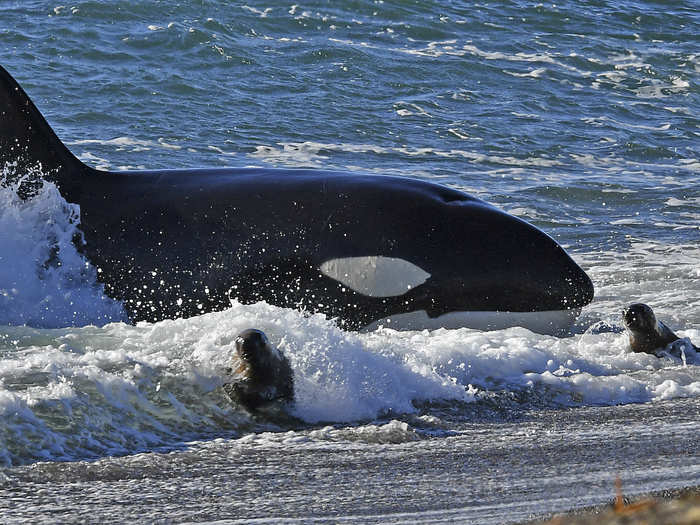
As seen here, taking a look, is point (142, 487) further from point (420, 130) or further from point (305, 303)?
point (420, 130)

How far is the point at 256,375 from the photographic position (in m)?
6.08

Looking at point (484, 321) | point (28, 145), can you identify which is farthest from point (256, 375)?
point (28, 145)

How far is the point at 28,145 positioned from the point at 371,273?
254 centimetres

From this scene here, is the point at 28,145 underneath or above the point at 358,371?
above

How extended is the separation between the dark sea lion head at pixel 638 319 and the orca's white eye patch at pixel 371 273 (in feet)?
4.61

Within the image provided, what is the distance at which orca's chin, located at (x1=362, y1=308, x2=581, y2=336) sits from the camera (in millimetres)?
7727

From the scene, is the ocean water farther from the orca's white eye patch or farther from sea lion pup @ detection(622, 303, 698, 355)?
the orca's white eye patch

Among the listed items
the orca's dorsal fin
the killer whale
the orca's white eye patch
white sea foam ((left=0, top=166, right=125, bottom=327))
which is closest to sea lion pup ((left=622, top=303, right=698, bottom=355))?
the killer whale

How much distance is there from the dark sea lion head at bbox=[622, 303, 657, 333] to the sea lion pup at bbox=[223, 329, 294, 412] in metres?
2.54

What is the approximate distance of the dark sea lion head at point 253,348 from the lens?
601cm

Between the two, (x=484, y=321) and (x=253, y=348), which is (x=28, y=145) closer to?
(x=253, y=348)

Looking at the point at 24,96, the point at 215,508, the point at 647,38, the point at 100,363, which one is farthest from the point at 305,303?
the point at 647,38

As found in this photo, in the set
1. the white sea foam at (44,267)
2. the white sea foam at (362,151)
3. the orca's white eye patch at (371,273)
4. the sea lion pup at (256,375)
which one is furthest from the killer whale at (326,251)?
the white sea foam at (362,151)

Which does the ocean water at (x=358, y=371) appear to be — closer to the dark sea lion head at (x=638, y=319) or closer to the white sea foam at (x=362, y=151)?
the white sea foam at (x=362, y=151)
